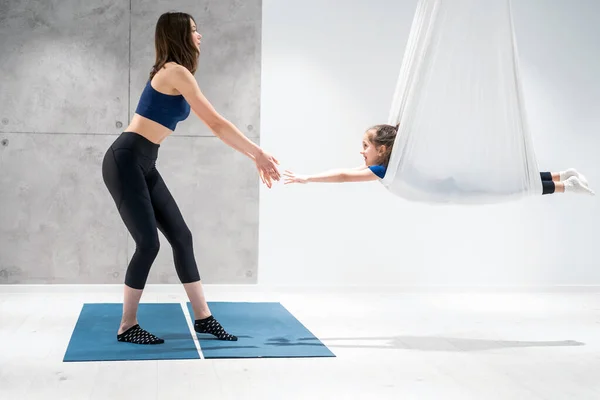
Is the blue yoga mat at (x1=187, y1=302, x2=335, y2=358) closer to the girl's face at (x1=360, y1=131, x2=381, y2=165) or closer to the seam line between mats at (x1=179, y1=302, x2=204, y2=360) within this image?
the seam line between mats at (x1=179, y1=302, x2=204, y2=360)

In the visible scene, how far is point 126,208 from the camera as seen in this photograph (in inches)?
139

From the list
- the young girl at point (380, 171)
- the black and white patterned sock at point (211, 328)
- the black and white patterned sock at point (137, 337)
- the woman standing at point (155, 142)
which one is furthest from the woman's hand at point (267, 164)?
the black and white patterned sock at point (137, 337)

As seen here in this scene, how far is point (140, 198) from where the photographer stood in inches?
139

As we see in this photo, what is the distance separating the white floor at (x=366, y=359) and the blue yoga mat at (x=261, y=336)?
0.09 metres

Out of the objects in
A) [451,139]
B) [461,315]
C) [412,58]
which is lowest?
[461,315]

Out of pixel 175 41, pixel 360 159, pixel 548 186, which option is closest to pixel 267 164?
pixel 175 41

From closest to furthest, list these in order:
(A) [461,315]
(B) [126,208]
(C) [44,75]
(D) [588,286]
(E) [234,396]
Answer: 1. (E) [234,396]
2. (B) [126,208]
3. (A) [461,315]
4. (C) [44,75]
5. (D) [588,286]

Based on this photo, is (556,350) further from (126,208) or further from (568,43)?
(568,43)

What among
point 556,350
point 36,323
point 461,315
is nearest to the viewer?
point 556,350

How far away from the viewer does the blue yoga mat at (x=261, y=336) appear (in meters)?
3.49

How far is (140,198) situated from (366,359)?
1.27m

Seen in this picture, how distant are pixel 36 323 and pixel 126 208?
1.22m

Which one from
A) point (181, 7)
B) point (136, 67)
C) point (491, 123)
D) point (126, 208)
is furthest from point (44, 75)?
point (491, 123)

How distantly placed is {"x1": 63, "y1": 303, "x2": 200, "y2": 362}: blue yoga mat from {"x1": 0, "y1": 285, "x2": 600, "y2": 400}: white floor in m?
0.08
